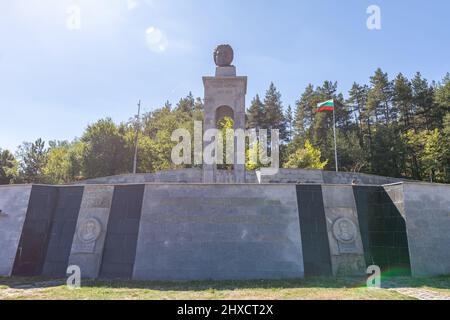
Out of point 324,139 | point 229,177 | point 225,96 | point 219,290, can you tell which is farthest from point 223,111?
point 324,139

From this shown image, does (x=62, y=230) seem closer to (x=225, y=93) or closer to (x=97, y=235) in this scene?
(x=97, y=235)

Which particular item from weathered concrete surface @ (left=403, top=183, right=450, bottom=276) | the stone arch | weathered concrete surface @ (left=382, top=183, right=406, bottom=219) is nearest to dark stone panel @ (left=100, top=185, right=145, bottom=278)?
weathered concrete surface @ (left=382, top=183, right=406, bottom=219)

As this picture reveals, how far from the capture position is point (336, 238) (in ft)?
35.2

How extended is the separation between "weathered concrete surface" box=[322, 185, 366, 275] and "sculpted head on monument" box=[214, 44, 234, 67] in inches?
409

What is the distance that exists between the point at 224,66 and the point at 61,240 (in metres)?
12.6

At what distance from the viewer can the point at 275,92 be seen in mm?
52656

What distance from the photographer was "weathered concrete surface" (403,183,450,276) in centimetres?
1027

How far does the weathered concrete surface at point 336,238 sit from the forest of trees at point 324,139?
68.6ft

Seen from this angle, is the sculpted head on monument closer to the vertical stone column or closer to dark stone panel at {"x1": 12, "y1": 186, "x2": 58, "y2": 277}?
the vertical stone column

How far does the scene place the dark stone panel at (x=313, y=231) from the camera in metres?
10.3

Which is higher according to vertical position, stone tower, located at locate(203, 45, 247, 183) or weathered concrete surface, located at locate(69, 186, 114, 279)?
stone tower, located at locate(203, 45, 247, 183)

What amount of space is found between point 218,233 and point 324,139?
38.3 meters
